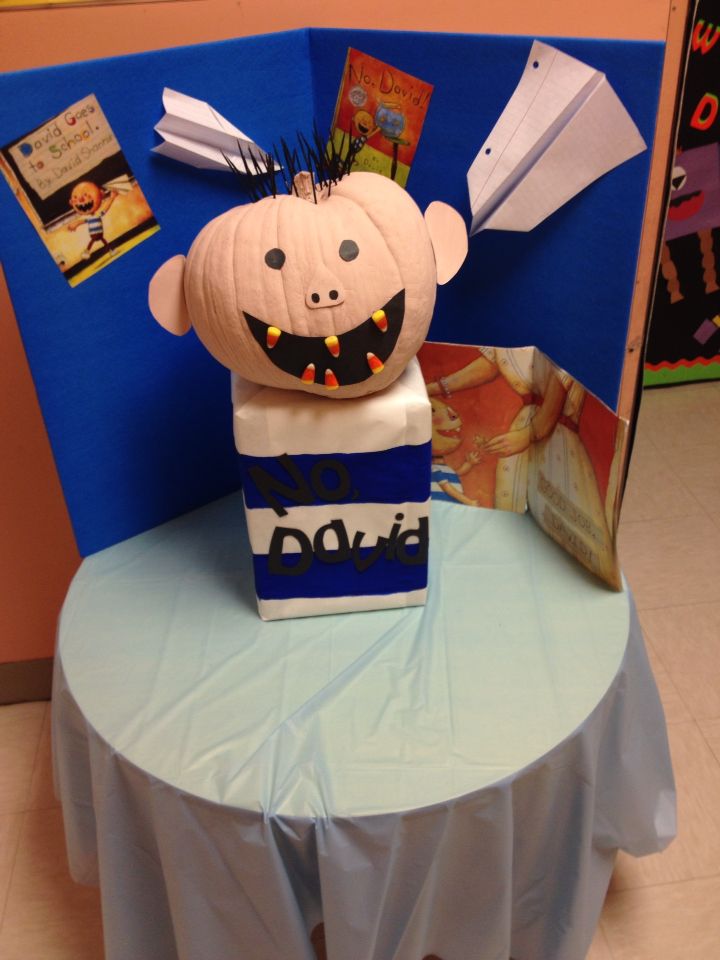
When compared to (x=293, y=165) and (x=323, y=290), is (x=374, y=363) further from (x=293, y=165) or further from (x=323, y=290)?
(x=293, y=165)

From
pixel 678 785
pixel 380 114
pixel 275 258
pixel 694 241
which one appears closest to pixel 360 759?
pixel 275 258

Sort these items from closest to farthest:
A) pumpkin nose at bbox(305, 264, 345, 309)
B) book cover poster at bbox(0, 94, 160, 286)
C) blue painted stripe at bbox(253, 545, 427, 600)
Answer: pumpkin nose at bbox(305, 264, 345, 309) → book cover poster at bbox(0, 94, 160, 286) → blue painted stripe at bbox(253, 545, 427, 600)

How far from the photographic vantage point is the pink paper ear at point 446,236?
1.01 metres

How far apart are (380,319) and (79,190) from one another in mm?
415

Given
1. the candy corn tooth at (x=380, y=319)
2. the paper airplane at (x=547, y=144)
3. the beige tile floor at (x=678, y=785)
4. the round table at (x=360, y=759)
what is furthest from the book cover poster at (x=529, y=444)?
the beige tile floor at (x=678, y=785)

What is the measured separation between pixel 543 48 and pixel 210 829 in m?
0.96

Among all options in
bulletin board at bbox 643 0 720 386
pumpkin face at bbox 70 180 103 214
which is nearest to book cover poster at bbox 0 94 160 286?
pumpkin face at bbox 70 180 103 214

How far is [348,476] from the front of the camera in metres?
1.03

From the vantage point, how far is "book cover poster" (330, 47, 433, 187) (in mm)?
1102

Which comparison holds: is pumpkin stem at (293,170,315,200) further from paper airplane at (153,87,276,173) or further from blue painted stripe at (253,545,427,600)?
blue painted stripe at (253,545,427,600)

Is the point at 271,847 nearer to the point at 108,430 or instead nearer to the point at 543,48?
the point at 108,430

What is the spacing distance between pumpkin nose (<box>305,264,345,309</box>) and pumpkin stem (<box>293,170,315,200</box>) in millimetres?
119

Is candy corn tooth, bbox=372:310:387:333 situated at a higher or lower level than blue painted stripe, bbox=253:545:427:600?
higher

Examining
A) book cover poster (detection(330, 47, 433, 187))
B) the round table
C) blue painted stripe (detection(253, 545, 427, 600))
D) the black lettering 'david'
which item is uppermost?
book cover poster (detection(330, 47, 433, 187))
